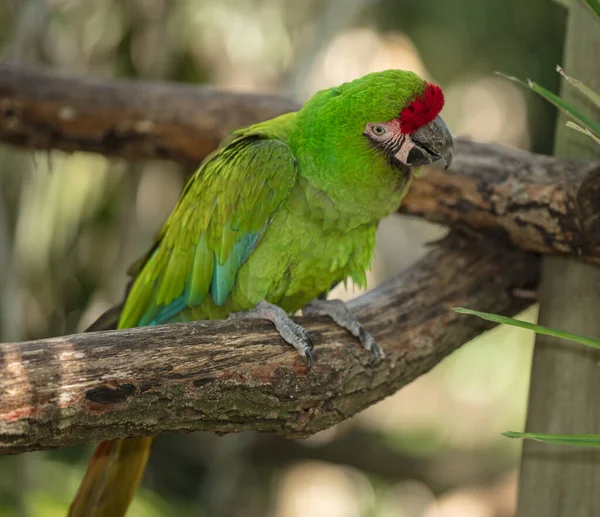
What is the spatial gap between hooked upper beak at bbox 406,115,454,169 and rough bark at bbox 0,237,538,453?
514 mm

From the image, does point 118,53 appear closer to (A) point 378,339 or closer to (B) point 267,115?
(B) point 267,115

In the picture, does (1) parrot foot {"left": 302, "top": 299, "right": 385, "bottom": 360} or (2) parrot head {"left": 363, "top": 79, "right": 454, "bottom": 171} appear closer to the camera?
(2) parrot head {"left": 363, "top": 79, "right": 454, "bottom": 171}

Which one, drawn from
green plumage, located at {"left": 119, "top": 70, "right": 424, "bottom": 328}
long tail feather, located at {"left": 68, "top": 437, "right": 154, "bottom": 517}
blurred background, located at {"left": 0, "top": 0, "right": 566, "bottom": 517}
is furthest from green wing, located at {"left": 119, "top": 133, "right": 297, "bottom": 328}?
blurred background, located at {"left": 0, "top": 0, "right": 566, "bottom": 517}

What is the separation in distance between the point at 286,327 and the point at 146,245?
9.18 feet

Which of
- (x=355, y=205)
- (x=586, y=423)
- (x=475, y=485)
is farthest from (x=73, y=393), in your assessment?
(x=475, y=485)

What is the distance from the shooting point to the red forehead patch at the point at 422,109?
1664 millimetres

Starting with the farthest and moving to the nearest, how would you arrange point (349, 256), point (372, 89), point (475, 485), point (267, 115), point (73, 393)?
1. point (475, 485)
2. point (267, 115)
3. point (349, 256)
4. point (372, 89)
5. point (73, 393)

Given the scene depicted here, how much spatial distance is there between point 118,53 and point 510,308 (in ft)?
10.2

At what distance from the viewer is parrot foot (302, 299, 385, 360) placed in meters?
1.81

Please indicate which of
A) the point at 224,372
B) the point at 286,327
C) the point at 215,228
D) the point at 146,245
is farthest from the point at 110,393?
the point at 146,245

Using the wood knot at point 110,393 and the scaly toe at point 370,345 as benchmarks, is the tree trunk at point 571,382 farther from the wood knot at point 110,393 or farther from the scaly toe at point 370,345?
the wood knot at point 110,393

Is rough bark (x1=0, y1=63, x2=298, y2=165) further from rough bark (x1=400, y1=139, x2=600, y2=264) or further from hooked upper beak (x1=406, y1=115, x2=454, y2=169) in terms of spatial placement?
hooked upper beak (x1=406, y1=115, x2=454, y2=169)

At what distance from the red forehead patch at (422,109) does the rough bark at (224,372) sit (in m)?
0.58

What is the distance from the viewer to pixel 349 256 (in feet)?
6.37
